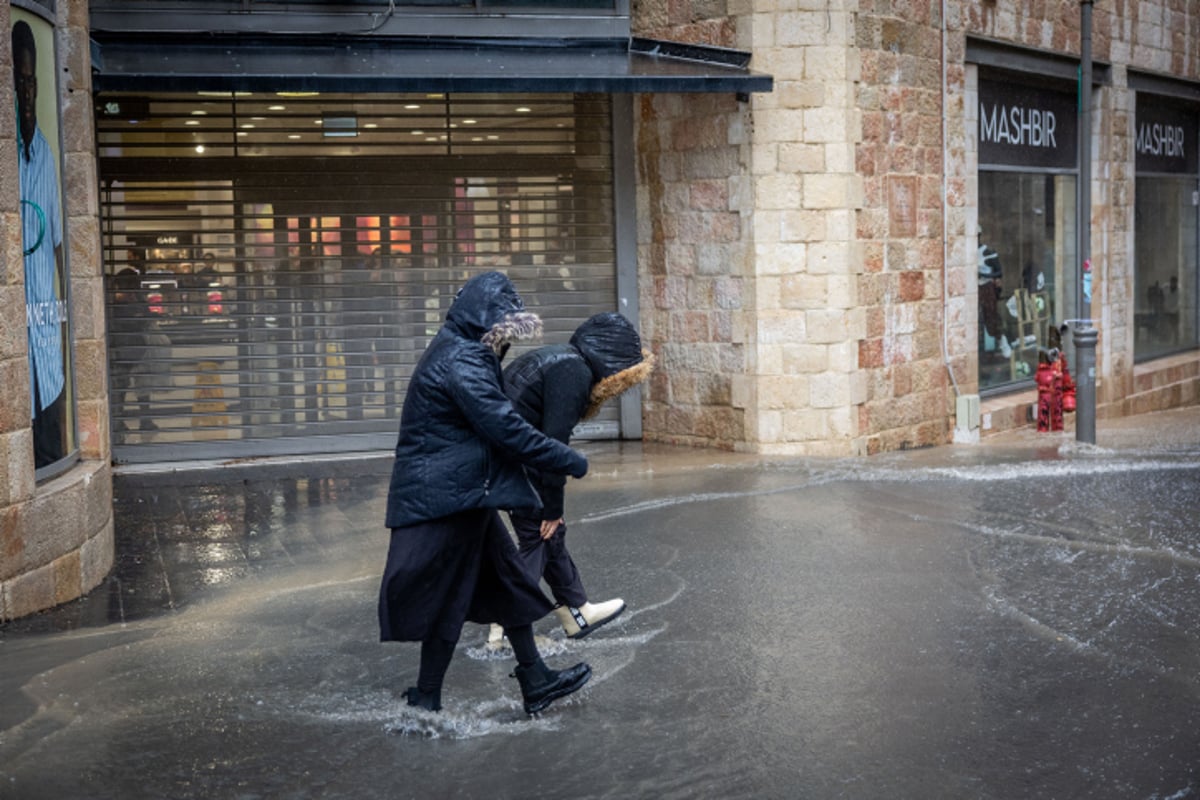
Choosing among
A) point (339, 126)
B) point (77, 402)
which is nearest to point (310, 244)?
point (339, 126)

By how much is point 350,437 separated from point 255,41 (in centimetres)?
348

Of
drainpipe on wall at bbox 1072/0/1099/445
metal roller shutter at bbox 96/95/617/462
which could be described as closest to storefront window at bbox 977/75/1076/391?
drainpipe on wall at bbox 1072/0/1099/445

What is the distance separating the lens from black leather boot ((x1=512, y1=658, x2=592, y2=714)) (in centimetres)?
593

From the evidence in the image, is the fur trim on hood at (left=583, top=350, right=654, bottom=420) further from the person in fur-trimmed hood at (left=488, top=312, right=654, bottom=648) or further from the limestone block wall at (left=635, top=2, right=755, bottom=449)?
the limestone block wall at (left=635, top=2, right=755, bottom=449)

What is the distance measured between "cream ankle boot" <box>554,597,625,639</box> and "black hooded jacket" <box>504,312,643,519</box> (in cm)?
61

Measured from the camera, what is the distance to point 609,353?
21.8 ft

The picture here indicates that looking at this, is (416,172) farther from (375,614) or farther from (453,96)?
(375,614)

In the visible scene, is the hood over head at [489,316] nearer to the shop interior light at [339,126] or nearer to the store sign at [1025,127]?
the shop interior light at [339,126]

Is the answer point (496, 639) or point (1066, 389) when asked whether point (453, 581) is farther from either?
point (1066, 389)

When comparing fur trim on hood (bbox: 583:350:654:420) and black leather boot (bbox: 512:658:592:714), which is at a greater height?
fur trim on hood (bbox: 583:350:654:420)

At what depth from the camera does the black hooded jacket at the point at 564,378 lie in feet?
21.6

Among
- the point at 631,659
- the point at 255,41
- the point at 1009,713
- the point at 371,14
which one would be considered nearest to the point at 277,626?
the point at 631,659

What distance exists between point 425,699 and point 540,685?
442 millimetres

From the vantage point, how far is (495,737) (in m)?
5.72
